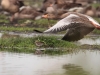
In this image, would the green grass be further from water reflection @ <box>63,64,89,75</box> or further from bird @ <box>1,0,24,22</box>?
bird @ <box>1,0,24,22</box>

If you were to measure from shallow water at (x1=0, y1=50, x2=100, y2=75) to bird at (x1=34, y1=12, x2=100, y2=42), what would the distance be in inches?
25.4

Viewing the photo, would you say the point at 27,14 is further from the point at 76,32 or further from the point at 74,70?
the point at 74,70

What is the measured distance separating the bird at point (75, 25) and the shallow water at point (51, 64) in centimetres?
65

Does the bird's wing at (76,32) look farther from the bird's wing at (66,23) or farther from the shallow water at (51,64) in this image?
the shallow water at (51,64)

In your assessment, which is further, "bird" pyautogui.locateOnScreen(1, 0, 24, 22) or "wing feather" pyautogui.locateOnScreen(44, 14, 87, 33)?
"bird" pyautogui.locateOnScreen(1, 0, 24, 22)

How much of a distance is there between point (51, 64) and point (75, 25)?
2297 mm

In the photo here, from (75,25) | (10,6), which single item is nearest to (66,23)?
(75,25)

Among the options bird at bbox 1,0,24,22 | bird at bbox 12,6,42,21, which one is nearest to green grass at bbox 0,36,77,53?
bird at bbox 12,6,42,21

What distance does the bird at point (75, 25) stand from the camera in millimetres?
10766

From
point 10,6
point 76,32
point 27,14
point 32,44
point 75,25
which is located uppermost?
point 10,6

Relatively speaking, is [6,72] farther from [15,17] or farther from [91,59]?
[15,17]

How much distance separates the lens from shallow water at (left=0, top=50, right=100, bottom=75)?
27.3 feet

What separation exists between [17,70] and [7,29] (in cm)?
764

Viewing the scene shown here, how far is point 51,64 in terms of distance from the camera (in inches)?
361
